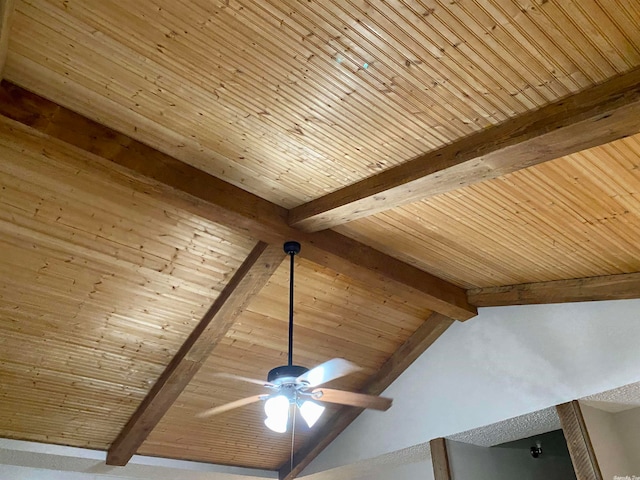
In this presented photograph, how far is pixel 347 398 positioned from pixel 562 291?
1973 millimetres

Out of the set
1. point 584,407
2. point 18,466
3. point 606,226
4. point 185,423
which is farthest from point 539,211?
point 18,466

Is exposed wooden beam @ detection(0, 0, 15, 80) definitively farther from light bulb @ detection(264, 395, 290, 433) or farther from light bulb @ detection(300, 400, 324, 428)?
light bulb @ detection(300, 400, 324, 428)

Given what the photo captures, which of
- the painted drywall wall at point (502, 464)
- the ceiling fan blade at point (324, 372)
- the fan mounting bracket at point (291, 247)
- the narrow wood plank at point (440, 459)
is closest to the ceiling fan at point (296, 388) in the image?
the ceiling fan blade at point (324, 372)

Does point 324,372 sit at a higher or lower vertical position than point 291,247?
lower

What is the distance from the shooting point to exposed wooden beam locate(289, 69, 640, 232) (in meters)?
2.44

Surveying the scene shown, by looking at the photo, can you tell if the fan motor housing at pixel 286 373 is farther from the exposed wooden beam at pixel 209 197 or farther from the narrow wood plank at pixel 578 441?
the narrow wood plank at pixel 578 441

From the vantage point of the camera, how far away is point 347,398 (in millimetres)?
3715

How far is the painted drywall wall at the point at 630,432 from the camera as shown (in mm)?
4426

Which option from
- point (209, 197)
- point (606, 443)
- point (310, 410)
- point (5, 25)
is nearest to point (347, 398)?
point (310, 410)

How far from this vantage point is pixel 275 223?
12.1 ft

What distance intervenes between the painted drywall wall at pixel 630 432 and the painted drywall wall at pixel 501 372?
1.99 feet

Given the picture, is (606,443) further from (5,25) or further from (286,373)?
(5,25)

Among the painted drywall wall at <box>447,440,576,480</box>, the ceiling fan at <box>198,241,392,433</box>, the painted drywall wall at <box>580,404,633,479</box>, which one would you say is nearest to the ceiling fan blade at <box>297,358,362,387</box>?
the ceiling fan at <box>198,241,392,433</box>

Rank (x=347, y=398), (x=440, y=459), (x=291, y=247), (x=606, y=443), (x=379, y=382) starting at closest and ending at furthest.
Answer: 1. (x=347, y=398)
2. (x=291, y=247)
3. (x=606, y=443)
4. (x=440, y=459)
5. (x=379, y=382)
